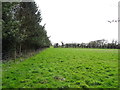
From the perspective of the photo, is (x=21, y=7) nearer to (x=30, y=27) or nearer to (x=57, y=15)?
(x=30, y=27)

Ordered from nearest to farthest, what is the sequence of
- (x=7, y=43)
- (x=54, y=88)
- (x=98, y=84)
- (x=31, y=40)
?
1. (x=54, y=88)
2. (x=98, y=84)
3. (x=7, y=43)
4. (x=31, y=40)

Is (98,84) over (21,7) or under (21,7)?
under

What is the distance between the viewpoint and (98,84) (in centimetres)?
364

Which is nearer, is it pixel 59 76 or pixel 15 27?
pixel 59 76

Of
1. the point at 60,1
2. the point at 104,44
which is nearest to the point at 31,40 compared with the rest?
the point at 60,1

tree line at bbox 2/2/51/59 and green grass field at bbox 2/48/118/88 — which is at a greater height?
tree line at bbox 2/2/51/59

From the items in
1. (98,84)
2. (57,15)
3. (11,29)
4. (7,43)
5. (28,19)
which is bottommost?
(98,84)

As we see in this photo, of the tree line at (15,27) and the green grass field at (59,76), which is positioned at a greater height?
the tree line at (15,27)

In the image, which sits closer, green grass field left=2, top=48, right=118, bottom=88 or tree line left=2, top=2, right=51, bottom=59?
green grass field left=2, top=48, right=118, bottom=88

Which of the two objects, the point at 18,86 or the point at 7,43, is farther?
the point at 7,43

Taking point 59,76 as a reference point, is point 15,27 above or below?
above

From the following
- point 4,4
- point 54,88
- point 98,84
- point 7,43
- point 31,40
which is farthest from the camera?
point 31,40

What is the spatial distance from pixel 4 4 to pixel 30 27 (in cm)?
669

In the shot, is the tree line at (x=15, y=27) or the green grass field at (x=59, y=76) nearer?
the green grass field at (x=59, y=76)
